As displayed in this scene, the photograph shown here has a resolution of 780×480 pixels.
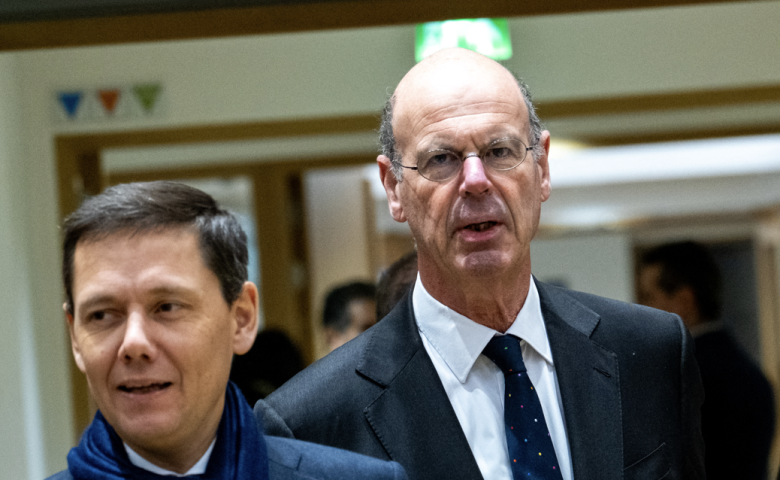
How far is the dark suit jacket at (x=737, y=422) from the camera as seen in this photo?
272 centimetres

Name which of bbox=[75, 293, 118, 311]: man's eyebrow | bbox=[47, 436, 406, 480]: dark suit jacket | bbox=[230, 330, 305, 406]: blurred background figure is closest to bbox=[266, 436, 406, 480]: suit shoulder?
bbox=[47, 436, 406, 480]: dark suit jacket

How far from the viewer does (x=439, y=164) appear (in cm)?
132

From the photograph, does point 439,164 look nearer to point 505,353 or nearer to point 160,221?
point 505,353

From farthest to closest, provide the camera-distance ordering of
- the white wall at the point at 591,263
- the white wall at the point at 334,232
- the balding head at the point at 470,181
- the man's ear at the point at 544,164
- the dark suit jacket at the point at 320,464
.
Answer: the white wall at the point at 591,263
the white wall at the point at 334,232
the man's ear at the point at 544,164
the balding head at the point at 470,181
the dark suit jacket at the point at 320,464

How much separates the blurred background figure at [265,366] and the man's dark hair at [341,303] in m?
0.22

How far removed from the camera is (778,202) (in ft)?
29.1

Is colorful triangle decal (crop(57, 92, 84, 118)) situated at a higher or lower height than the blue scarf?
higher

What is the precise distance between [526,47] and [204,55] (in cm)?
122

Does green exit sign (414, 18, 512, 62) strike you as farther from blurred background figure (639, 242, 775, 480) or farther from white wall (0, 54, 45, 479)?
white wall (0, 54, 45, 479)

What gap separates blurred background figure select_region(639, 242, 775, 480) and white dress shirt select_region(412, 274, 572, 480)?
1578 millimetres

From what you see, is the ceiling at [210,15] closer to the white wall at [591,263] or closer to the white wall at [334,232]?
the white wall at [334,232]

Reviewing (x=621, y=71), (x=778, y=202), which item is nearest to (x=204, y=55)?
(x=621, y=71)

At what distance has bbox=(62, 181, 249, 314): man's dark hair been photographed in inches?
43.9

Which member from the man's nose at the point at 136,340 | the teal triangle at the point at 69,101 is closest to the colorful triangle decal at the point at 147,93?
the teal triangle at the point at 69,101
